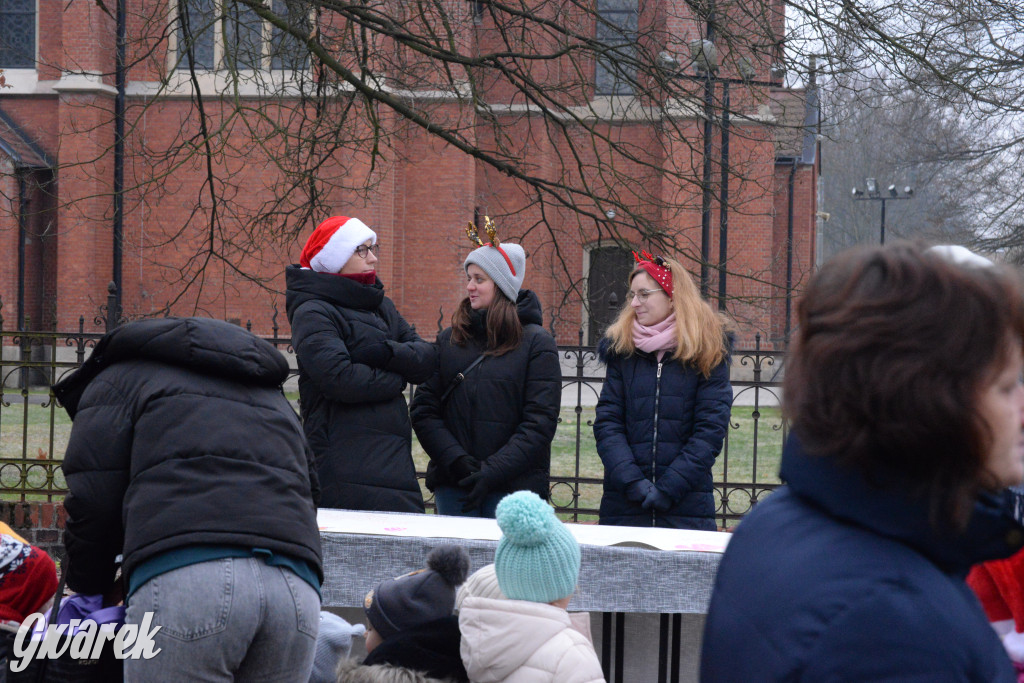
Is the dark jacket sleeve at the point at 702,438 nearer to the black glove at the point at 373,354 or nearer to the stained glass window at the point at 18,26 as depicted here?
the black glove at the point at 373,354

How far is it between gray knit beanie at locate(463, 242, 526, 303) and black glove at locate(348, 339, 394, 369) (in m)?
0.64

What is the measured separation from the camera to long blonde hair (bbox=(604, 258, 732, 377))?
443cm

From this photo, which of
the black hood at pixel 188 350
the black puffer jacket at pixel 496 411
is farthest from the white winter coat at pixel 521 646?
the black puffer jacket at pixel 496 411

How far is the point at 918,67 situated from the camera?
6.23m

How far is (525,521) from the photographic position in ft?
8.09

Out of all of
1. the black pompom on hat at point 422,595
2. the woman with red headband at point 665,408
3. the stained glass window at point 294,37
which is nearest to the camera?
the black pompom on hat at point 422,595

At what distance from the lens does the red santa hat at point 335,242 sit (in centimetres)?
427

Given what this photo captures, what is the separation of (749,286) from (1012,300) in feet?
61.7

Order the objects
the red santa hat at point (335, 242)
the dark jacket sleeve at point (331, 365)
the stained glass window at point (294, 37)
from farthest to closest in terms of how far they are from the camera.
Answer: the stained glass window at point (294, 37) < the red santa hat at point (335, 242) < the dark jacket sleeve at point (331, 365)

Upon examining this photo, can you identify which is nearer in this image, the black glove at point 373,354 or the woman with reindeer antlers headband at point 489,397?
the black glove at point 373,354

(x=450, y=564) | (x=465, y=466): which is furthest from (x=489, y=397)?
(x=450, y=564)

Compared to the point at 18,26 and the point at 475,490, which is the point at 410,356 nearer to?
the point at 475,490

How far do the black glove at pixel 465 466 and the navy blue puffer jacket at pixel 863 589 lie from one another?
3.35 meters

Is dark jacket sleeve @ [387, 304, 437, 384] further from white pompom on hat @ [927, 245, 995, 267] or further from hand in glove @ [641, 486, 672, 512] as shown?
white pompom on hat @ [927, 245, 995, 267]
